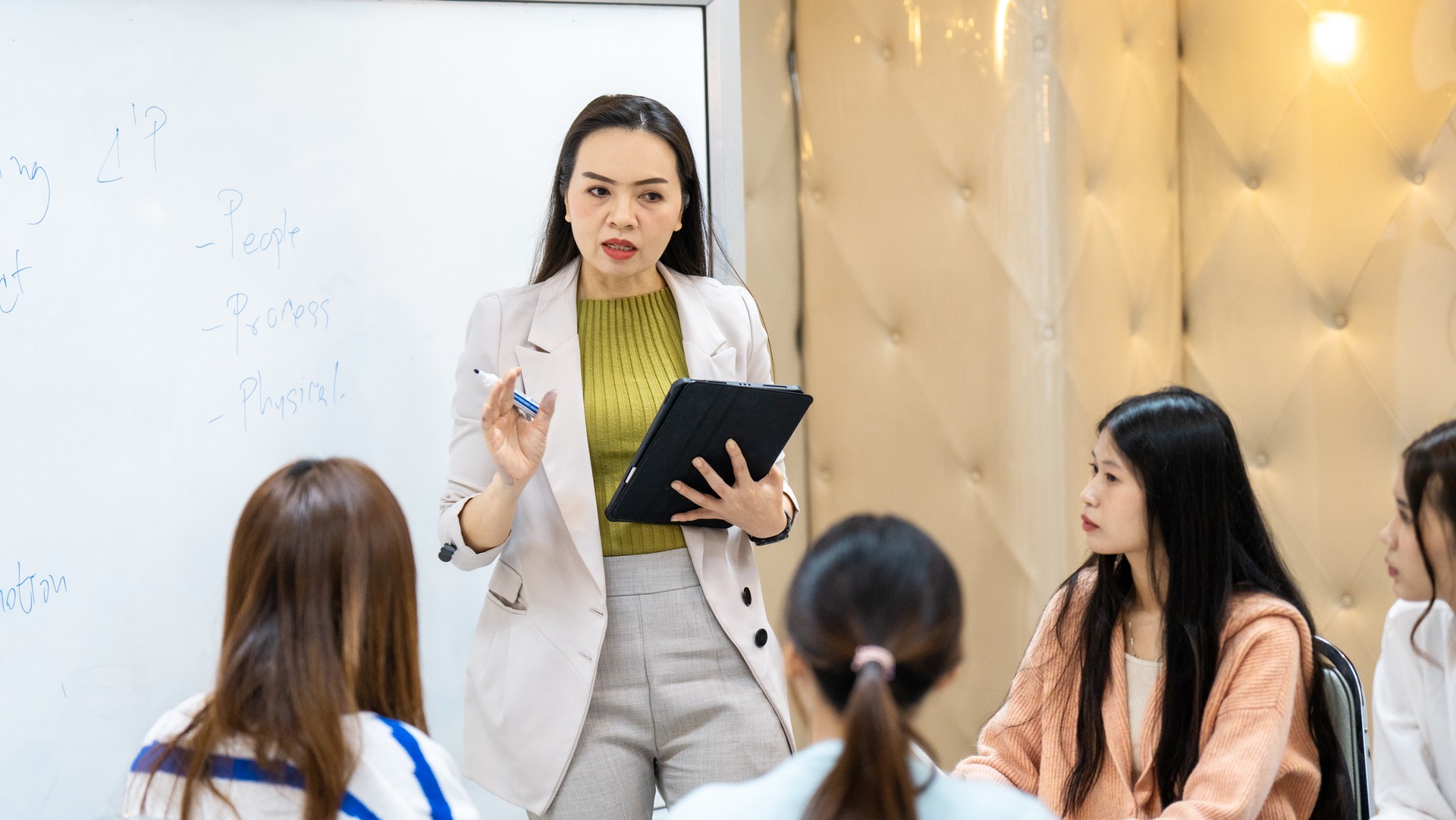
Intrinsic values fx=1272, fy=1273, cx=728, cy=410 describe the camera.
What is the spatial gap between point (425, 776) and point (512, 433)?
52 cm

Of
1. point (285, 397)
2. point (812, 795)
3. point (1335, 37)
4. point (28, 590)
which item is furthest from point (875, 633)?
point (1335, 37)

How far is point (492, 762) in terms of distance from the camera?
1.70 metres

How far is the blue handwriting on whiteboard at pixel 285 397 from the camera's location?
6.77 feet

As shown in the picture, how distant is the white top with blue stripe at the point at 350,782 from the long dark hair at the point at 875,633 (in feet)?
1.30

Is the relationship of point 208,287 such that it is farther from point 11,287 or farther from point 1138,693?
point 1138,693

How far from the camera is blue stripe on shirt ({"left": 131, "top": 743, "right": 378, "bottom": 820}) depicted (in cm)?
119

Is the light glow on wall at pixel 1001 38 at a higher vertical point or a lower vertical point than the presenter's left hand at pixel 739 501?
higher

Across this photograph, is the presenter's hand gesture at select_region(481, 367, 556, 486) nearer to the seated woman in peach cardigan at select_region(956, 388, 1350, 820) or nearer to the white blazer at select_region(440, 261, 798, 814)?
the white blazer at select_region(440, 261, 798, 814)

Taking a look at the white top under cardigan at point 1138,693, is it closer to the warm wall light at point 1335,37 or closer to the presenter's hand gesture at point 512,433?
the presenter's hand gesture at point 512,433

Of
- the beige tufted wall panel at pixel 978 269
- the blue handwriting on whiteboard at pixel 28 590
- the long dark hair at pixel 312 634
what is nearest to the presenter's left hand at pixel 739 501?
the long dark hair at pixel 312 634

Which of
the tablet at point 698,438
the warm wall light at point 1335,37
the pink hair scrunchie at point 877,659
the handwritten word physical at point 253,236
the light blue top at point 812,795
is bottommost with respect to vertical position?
the light blue top at point 812,795

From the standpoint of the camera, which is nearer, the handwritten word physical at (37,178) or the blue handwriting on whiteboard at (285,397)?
the handwritten word physical at (37,178)

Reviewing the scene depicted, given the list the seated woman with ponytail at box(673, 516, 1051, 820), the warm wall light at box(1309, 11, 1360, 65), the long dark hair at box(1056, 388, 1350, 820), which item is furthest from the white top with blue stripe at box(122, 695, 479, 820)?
the warm wall light at box(1309, 11, 1360, 65)

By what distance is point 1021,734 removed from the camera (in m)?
1.73
